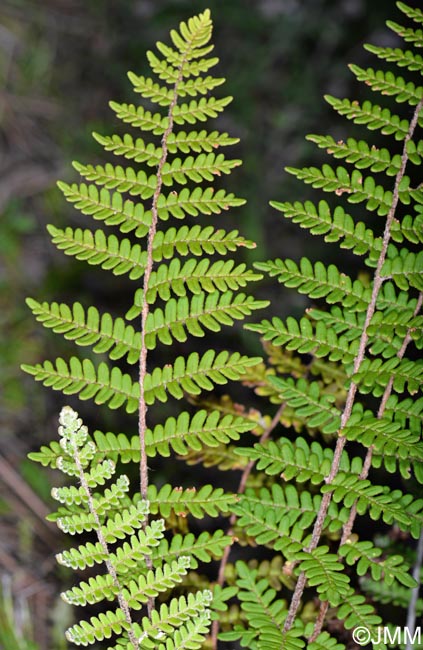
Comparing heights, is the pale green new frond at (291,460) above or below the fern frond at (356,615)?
above

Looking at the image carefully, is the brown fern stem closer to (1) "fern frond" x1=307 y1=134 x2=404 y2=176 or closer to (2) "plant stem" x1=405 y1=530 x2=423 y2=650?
(1) "fern frond" x1=307 y1=134 x2=404 y2=176

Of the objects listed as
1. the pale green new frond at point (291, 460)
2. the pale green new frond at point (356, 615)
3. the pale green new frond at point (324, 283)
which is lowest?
the pale green new frond at point (356, 615)

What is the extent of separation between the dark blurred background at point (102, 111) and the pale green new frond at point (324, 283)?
1.77 meters

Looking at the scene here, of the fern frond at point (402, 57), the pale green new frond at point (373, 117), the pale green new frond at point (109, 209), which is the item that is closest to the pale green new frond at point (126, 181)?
the pale green new frond at point (109, 209)

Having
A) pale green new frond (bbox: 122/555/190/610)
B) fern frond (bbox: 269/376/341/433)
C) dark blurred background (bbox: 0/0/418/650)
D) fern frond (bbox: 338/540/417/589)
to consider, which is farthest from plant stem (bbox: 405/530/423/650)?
dark blurred background (bbox: 0/0/418/650)

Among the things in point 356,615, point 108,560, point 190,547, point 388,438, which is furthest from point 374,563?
point 108,560

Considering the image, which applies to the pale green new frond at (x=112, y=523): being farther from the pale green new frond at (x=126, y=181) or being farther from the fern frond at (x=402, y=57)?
the fern frond at (x=402, y=57)

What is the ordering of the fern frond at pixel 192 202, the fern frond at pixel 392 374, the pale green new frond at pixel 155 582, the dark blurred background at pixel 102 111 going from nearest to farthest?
the pale green new frond at pixel 155 582 → the fern frond at pixel 392 374 → the fern frond at pixel 192 202 → the dark blurred background at pixel 102 111

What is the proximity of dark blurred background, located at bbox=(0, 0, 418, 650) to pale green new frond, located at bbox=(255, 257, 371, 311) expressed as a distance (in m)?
1.77

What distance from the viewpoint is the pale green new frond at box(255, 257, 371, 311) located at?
130 cm

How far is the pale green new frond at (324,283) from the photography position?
1.30 meters

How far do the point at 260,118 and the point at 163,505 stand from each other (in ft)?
10.6

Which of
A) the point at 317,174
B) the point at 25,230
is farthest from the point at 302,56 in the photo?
the point at 317,174

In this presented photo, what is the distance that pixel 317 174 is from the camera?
134cm
